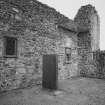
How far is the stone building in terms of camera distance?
5.45 metres

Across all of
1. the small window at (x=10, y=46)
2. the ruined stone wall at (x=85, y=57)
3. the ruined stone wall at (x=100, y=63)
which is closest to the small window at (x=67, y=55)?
the ruined stone wall at (x=85, y=57)

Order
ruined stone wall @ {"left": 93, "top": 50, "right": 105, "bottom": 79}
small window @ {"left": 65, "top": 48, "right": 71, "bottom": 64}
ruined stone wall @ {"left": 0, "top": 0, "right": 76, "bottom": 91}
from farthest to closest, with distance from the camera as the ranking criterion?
ruined stone wall @ {"left": 93, "top": 50, "right": 105, "bottom": 79}
small window @ {"left": 65, "top": 48, "right": 71, "bottom": 64}
ruined stone wall @ {"left": 0, "top": 0, "right": 76, "bottom": 91}

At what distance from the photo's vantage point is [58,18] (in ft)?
27.7

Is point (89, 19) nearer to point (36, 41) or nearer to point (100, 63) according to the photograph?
point (100, 63)

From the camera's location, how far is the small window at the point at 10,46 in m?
5.43

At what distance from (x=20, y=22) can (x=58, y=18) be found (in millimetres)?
3344

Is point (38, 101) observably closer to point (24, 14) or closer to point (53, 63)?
point (53, 63)

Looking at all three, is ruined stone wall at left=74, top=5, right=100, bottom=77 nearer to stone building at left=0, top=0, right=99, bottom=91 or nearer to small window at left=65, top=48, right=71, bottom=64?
stone building at left=0, top=0, right=99, bottom=91

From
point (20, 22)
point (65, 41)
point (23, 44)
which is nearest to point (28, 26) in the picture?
point (20, 22)

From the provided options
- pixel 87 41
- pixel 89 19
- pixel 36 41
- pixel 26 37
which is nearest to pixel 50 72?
pixel 36 41

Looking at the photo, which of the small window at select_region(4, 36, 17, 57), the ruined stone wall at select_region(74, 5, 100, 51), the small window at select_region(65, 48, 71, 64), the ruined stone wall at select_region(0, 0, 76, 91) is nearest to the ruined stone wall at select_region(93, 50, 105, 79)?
the ruined stone wall at select_region(74, 5, 100, 51)

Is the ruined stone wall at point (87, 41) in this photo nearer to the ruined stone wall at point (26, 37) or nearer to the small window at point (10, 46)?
the ruined stone wall at point (26, 37)

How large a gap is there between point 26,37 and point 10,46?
99cm

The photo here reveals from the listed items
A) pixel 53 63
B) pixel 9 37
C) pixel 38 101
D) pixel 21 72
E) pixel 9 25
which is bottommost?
pixel 38 101
